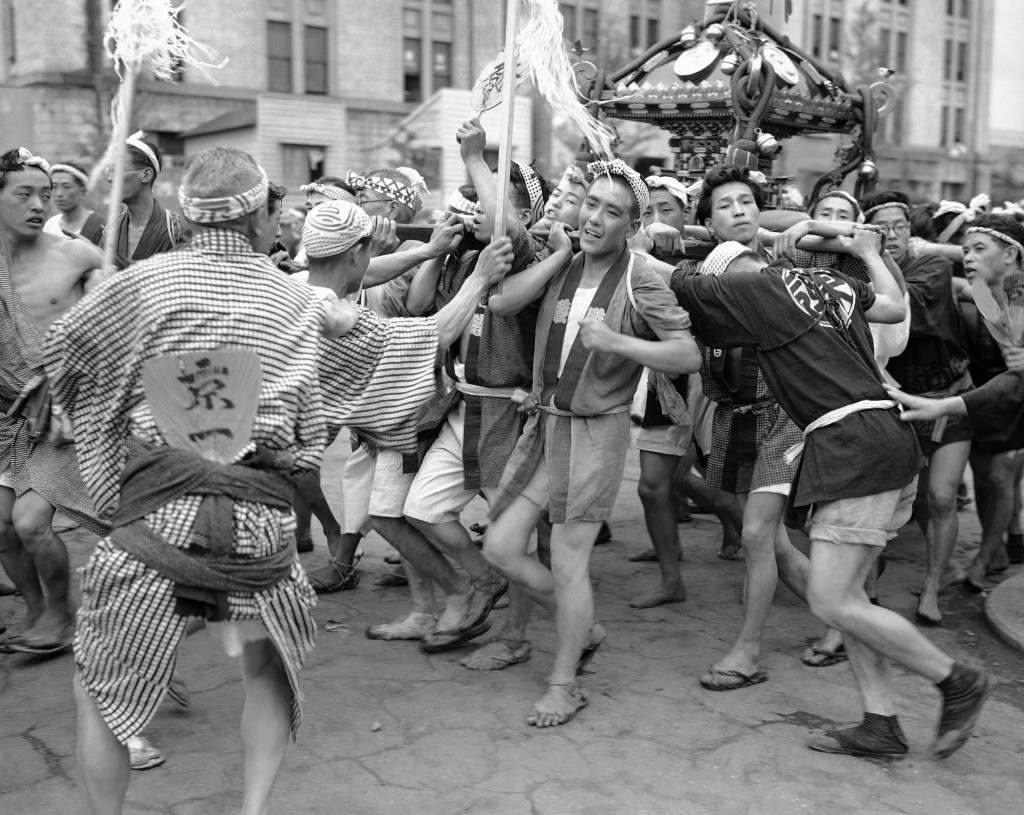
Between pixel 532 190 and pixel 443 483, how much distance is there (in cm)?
132

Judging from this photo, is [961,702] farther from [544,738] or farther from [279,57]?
[279,57]

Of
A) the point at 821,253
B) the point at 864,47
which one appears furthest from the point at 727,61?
the point at 864,47

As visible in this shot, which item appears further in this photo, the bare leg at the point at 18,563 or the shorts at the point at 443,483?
the shorts at the point at 443,483

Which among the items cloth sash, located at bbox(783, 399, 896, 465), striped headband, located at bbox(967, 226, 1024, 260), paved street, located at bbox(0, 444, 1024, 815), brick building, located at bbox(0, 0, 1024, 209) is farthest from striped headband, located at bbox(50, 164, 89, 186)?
brick building, located at bbox(0, 0, 1024, 209)

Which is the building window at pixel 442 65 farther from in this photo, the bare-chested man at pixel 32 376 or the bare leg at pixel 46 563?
the bare leg at pixel 46 563

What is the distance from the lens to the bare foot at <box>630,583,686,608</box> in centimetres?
543

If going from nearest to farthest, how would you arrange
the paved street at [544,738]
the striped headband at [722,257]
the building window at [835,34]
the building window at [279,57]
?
the paved street at [544,738]
the striped headband at [722,257]
the building window at [279,57]
the building window at [835,34]

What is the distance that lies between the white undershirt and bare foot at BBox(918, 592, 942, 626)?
91.4 inches

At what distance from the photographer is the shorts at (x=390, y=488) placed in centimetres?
496

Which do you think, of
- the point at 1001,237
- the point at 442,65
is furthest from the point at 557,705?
the point at 442,65

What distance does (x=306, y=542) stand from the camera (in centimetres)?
627

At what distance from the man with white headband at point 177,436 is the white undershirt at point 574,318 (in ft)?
4.62

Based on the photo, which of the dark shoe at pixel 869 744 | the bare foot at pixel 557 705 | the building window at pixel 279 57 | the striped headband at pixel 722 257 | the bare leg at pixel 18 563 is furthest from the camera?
the building window at pixel 279 57

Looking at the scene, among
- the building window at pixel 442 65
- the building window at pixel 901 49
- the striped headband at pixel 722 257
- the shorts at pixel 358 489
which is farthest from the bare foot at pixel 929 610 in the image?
the building window at pixel 901 49
